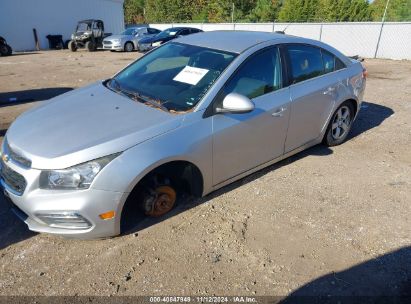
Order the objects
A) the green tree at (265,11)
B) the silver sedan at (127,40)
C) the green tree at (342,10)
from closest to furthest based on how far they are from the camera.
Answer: the silver sedan at (127,40) → the green tree at (342,10) → the green tree at (265,11)

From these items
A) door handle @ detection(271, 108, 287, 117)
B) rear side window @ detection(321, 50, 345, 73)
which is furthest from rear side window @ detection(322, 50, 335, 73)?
door handle @ detection(271, 108, 287, 117)

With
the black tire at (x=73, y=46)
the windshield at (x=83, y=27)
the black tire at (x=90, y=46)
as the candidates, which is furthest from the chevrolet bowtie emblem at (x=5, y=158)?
the windshield at (x=83, y=27)

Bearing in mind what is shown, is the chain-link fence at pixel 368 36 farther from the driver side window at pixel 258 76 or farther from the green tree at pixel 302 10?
the driver side window at pixel 258 76

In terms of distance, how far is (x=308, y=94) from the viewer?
400 cm

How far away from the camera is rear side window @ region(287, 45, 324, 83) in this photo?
155 inches

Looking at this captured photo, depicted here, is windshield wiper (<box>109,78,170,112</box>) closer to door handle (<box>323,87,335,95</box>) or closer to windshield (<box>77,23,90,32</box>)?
door handle (<box>323,87,335,95</box>)

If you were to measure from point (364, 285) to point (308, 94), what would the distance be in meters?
2.20

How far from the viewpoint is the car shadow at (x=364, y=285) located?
2.48m

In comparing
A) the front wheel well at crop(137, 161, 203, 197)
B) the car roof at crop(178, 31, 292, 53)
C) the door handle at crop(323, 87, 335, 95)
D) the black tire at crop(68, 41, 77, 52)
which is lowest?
the black tire at crop(68, 41, 77, 52)

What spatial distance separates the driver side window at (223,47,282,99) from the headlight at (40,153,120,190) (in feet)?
4.49

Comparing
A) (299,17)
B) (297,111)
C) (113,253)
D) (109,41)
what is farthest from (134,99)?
(299,17)

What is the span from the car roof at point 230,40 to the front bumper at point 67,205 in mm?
1944

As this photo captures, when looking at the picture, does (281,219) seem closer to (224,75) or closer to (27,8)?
(224,75)

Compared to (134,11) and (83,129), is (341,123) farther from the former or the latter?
(134,11)
